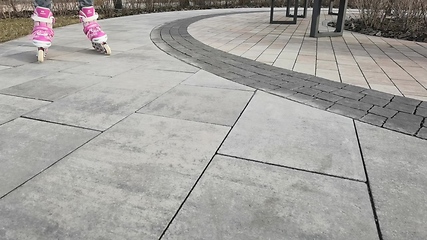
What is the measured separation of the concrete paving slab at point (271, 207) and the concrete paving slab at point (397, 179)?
8 centimetres

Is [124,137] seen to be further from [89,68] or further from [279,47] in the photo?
[279,47]

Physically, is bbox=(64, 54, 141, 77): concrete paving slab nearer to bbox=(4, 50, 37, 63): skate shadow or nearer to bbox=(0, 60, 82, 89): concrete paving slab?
bbox=(0, 60, 82, 89): concrete paving slab

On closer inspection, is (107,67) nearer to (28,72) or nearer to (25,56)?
(28,72)

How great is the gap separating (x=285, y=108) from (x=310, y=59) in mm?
2220

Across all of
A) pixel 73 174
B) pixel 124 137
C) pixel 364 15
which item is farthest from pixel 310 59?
pixel 364 15

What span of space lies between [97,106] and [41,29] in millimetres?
2112

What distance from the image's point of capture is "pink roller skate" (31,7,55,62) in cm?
398

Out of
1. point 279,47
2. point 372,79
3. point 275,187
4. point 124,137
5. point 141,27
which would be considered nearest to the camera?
point 275,187

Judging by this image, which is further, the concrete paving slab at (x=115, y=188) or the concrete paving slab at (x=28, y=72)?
the concrete paving slab at (x=28, y=72)

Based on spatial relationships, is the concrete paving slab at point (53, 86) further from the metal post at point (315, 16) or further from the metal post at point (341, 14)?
the metal post at point (341, 14)

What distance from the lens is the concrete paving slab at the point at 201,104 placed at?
8.15 feet

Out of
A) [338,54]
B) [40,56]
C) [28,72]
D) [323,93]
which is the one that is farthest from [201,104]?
[338,54]

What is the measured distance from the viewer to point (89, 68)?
3.85 meters

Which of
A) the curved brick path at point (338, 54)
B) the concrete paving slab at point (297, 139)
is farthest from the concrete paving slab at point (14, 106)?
the curved brick path at point (338, 54)
